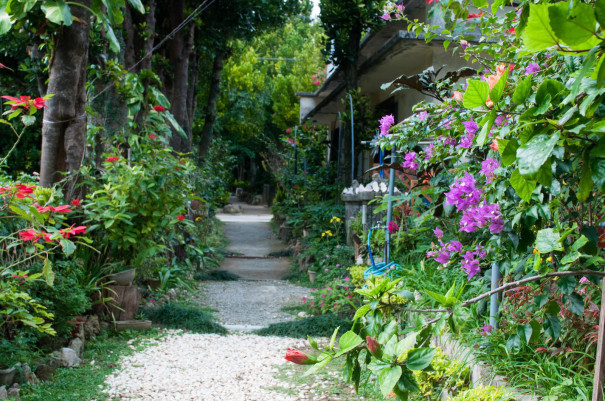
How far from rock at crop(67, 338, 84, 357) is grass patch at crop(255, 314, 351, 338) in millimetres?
1725

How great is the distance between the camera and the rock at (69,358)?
3877 millimetres

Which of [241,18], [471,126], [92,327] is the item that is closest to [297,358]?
[471,126]

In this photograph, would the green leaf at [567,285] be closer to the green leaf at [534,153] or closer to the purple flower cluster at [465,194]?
the purple flower cluster at [465,194]

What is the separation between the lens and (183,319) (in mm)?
5477

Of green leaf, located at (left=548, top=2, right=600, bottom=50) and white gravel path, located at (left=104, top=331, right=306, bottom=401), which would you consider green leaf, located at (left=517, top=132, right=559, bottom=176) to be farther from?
white gravel path, located at (left=104, top=331, right=306, bottom=401)

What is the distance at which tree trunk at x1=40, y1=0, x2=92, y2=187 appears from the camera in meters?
4.63

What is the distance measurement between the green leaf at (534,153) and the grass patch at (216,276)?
309 inches

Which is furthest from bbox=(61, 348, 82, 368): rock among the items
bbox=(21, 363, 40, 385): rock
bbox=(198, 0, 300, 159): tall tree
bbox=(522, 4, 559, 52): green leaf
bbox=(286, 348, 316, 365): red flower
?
bbox=(198, 0, 300, 159): tall tree

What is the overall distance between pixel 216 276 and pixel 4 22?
6242 mm

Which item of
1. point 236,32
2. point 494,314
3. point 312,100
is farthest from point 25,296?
point 312,100

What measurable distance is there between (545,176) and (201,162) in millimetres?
13085

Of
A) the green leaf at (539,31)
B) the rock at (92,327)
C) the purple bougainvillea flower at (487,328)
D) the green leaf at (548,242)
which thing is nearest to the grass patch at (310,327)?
the rock at (92,327)

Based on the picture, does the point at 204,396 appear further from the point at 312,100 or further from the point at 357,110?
the point at 312,100

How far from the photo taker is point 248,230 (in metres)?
15.1
